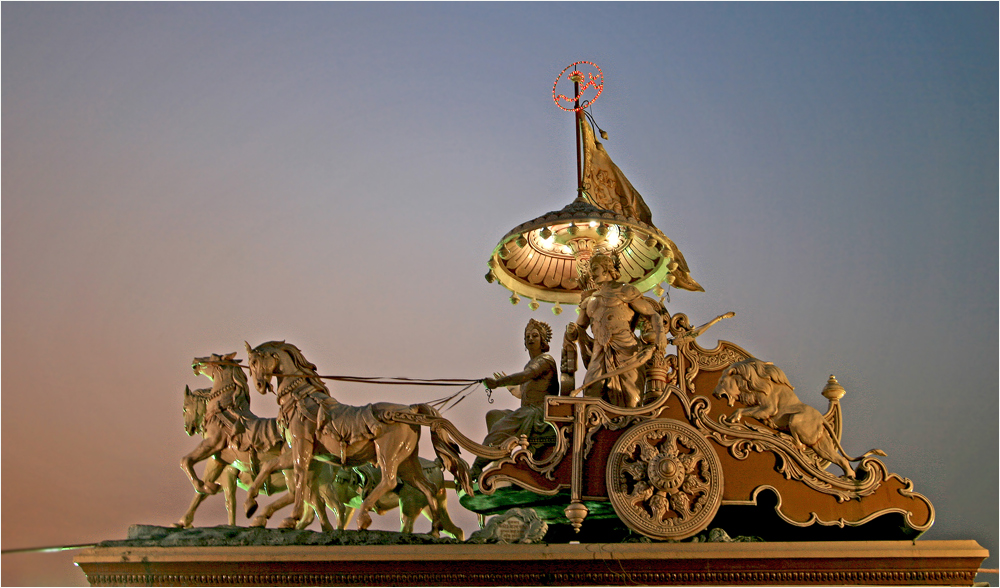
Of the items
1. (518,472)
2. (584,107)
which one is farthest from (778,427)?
(584,107)

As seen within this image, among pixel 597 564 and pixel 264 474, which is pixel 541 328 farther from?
pixel 264 474

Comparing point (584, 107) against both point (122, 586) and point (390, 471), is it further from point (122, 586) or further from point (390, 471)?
point (122, 586)

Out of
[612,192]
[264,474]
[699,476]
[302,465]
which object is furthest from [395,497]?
[612,192]

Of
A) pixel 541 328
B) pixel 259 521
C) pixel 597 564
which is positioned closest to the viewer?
pixel 597 564

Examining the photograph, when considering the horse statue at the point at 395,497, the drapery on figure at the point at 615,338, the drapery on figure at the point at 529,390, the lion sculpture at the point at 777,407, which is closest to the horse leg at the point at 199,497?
the horse statue at the point at 395,497

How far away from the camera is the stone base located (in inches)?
386

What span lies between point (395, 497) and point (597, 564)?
2222 millimetres

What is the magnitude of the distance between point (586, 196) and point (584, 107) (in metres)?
1.30

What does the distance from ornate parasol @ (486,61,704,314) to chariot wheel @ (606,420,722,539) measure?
2137 mm

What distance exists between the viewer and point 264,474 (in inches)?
431

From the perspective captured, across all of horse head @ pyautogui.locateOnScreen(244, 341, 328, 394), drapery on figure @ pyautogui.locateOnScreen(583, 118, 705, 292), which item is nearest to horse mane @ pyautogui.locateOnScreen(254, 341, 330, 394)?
horse head @ pyautogui.locateOnScreen(244, 341, 328, 394)

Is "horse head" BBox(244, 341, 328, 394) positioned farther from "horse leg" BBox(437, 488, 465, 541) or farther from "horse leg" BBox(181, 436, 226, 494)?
"horse leg" BBox(437, 488, 465, 541)

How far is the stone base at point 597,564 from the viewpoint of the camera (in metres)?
9.81

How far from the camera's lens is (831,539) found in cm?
1006
